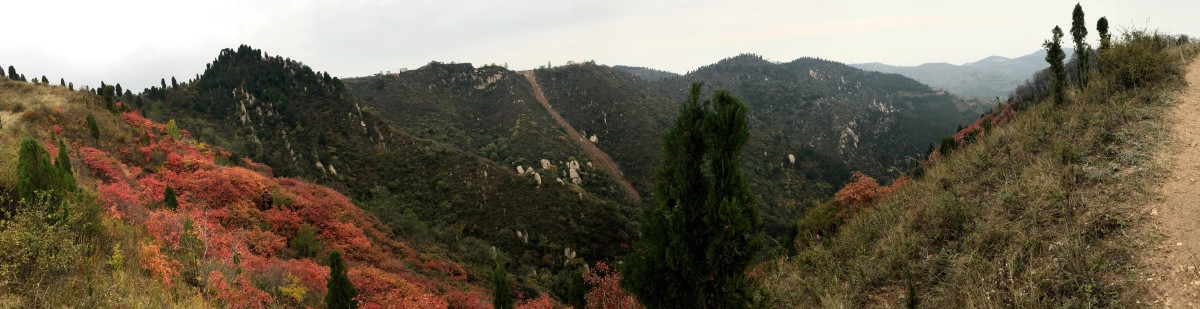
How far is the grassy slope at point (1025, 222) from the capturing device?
6270mm

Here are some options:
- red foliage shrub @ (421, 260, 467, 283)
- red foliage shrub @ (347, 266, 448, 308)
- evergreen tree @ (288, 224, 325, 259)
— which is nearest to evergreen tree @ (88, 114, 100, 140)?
evergreen tree @ (288, 224, 325, 259)

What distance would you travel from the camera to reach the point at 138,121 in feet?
104

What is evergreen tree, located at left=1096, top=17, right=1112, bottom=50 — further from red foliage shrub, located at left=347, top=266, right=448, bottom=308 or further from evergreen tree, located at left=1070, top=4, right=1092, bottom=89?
red foliage shrub, located at left=347, top=266, right=448, bottom=308

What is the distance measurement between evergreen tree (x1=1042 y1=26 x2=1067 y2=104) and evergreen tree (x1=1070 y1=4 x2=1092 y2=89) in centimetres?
32

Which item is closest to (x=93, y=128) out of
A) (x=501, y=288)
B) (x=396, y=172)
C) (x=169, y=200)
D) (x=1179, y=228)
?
(x=169, y=200)

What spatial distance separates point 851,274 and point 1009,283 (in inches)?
125

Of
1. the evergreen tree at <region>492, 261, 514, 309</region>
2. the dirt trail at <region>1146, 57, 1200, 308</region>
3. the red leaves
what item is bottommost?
the evergreen tree at <region>492, 261, 514, 309</region>

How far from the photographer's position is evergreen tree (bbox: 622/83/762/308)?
8.45 meters

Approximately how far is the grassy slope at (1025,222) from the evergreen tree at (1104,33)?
0.67 meters

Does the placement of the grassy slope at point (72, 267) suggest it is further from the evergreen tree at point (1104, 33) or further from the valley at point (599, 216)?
the evergreen tree at point (1104, 33)

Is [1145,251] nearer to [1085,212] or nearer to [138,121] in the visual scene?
[1085,212]

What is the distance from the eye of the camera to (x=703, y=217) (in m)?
8.52

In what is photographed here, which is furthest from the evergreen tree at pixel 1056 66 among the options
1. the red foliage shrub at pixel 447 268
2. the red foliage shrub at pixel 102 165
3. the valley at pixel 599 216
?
the red foliage shrub at pixel 102 165

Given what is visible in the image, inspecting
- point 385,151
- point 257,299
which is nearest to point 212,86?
point 385,151
